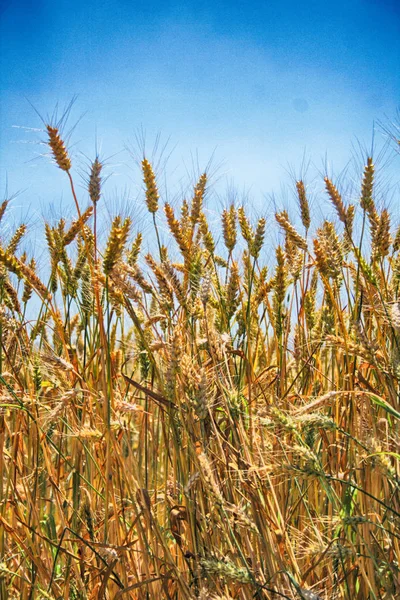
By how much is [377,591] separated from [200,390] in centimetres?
80

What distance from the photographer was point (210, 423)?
162 cm

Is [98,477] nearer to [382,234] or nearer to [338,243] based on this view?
[338,243]

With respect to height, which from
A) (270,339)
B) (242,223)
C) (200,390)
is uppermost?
(242,223)

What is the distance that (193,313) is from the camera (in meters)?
1.70

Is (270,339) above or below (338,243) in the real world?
below

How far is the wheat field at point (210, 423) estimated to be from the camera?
1.49 metres

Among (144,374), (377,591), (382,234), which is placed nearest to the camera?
(377,591)

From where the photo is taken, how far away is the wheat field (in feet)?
4.88

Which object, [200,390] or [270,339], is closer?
[200,390]

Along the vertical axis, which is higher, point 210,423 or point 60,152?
point 60,152

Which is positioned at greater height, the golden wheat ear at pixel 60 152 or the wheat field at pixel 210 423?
the golden wheat ear at pixel 60 152

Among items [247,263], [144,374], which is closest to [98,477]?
[144,374]

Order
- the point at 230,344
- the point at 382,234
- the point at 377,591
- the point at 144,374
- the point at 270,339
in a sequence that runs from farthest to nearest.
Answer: the point at 270,339, the point at 144,374, the point at 382,234, the point at 230,344, the point at 377,591

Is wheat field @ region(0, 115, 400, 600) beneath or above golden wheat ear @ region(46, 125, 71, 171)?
beneath
